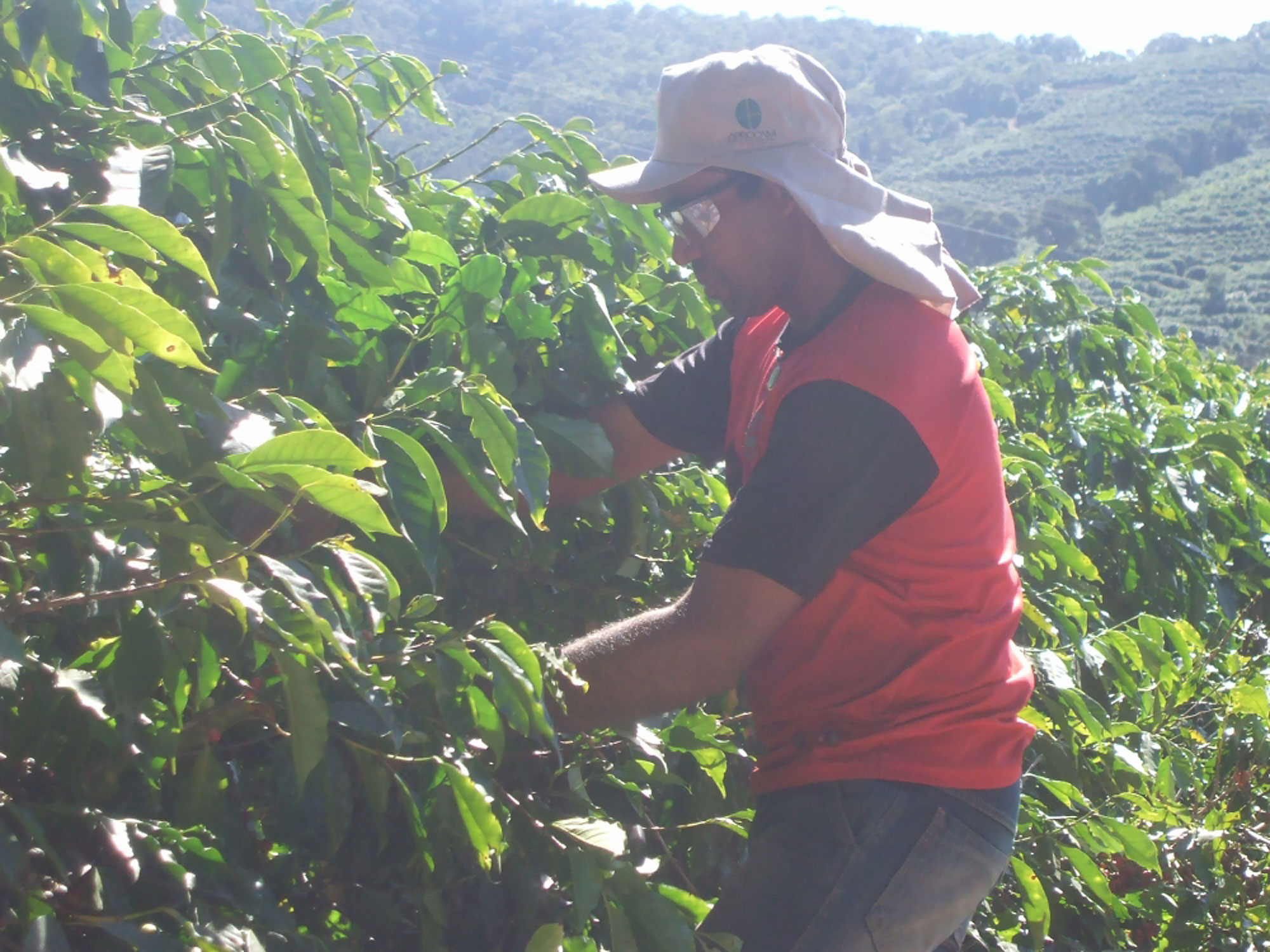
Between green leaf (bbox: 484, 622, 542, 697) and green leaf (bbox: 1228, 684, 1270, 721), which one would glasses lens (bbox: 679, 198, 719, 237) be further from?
green leaf (bbox: 1228, 684, 1270, 721)

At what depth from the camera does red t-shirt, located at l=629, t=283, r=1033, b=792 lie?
192 cm

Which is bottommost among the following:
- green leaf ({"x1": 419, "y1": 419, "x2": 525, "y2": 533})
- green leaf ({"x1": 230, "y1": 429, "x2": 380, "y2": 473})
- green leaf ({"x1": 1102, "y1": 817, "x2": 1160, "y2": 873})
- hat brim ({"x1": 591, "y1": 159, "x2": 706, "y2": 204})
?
green leaf ({"x1": 1102, "y1": 817, "x2": 1160, "y2": 873})

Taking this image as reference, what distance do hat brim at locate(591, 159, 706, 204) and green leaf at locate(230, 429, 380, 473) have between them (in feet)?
3.68

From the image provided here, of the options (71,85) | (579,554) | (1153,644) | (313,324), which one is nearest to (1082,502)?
(1153,644)

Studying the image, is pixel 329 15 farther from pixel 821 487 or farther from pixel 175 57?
pixel 821 487

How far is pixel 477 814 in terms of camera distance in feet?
4.86

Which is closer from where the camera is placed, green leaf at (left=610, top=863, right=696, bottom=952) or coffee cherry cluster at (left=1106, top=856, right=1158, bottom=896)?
green leaf at (left=610, top=863, right=696, bottom=952)

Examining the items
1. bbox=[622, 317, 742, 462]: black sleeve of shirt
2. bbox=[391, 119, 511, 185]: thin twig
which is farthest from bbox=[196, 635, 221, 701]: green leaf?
bbox=[391, 119, 511, 185]: thin twig

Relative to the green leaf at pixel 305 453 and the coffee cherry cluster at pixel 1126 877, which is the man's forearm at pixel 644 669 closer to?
the green leaf at pixel 305 453

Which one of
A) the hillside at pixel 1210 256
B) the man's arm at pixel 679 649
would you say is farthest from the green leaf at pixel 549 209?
the hillside at pixel 1210 256

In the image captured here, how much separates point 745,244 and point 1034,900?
1337 millimetres

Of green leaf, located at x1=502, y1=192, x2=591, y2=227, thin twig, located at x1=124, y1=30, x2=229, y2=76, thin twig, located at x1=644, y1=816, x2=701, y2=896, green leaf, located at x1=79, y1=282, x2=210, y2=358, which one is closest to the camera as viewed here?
green leaf, located at x1=79, y1=282, x2=210, y2=358

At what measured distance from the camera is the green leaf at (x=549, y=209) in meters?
2.34

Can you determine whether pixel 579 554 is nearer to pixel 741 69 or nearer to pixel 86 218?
pixel 741 69
